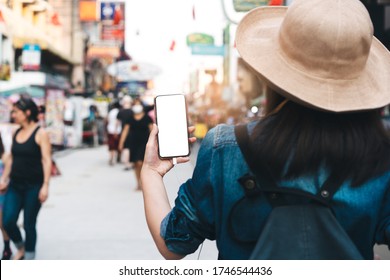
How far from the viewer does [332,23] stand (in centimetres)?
156

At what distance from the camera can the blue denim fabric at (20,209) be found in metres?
5.79

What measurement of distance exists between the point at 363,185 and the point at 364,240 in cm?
14

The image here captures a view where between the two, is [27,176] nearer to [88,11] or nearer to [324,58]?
[324,58]

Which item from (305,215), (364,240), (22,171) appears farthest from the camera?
(22,171)

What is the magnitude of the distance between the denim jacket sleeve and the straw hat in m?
0.24

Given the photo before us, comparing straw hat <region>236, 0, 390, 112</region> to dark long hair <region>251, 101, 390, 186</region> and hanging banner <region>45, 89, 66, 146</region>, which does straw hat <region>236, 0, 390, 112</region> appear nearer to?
dark long hair <region>251, 101, 390, 186</region>

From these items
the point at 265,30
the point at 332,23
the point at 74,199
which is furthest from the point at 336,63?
the point at 74,199

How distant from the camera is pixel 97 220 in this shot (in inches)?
336

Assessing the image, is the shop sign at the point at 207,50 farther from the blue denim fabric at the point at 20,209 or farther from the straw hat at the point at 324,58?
the straw hat at the point at 324,58

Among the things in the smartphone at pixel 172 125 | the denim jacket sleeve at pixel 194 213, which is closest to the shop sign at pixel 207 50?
the smartphone at pixel 172 125

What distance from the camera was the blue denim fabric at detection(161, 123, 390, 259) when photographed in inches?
61.7

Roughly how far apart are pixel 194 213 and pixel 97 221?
22.9 feet

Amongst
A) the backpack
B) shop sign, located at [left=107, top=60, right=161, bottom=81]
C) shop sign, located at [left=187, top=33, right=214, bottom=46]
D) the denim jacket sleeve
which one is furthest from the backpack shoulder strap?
shop sign, located at [left=107, top=60, right=161, bottom=81]
